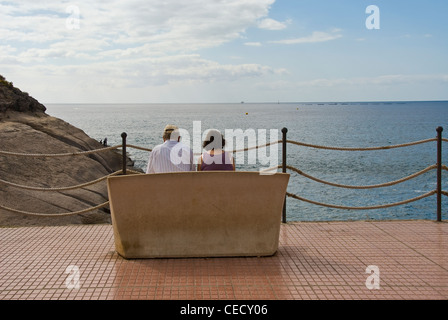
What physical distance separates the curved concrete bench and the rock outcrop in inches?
290

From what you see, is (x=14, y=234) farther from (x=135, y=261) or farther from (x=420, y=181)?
(x=420, y=181)

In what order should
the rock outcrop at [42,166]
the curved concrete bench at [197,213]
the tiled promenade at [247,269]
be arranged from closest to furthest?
the tiled promenade at [247,269] < the curved concrete bench at [197,213] < the rock outcrop at [42,166]

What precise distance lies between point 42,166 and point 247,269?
17873mm

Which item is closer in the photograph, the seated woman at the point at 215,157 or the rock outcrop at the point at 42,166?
the seated woman at the point at 215,157

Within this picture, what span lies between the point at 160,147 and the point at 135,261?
1.33 m

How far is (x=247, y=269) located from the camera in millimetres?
5125

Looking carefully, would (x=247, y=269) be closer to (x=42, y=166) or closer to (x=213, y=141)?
(x=213, y=141)

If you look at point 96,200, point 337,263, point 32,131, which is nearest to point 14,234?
point 337,263

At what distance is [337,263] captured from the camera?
5.36 meters

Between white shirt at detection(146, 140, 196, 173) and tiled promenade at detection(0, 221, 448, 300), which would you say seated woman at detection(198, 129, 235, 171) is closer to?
white shirt at detection(146, 140, 196, 173)

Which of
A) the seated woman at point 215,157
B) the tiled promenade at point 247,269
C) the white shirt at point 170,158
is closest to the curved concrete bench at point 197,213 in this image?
the tiled promenade at point 247,269

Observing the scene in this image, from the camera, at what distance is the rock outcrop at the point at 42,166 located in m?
15.5

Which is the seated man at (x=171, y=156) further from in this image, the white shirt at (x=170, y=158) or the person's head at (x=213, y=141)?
the person's head at (x=213, y=141)

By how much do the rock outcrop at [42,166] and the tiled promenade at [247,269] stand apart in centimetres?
651
